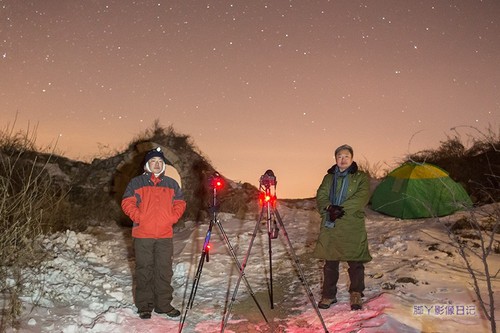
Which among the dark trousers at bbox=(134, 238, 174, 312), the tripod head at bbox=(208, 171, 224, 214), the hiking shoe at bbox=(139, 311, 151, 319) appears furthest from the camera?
the dark trousers at bbox=(134, 238, 174, 312)

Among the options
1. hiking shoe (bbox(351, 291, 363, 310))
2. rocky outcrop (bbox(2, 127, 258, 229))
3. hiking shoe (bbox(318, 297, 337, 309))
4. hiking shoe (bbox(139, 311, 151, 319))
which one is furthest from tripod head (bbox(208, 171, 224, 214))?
rocky outcrop (bbox(2, 127, 258, 229))

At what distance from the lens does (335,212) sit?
5.05m

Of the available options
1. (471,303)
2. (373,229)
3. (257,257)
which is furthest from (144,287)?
(373,229)

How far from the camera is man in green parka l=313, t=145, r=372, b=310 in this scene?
5.13 meters

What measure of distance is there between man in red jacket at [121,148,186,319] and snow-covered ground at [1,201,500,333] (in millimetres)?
246

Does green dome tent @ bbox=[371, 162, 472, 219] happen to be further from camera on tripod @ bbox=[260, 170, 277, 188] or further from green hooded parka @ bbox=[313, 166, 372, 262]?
camera on tripod @ bbox=[260, 170, 277, 188]

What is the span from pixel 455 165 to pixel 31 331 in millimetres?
15809

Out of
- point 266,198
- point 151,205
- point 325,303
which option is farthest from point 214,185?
point 325,303

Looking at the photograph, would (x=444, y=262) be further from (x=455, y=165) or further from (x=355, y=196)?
(x=455, y=165)

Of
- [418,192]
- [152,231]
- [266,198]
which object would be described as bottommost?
[152,231]

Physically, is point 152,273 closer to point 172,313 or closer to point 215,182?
point 172,313

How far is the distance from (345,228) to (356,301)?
0.85 meters

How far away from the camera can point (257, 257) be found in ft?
27.1

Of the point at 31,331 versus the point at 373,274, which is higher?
the point at 373,274
